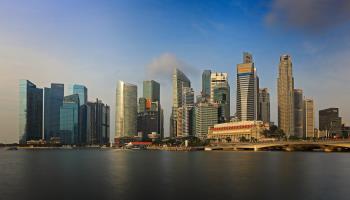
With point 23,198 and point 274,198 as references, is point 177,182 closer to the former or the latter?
Answer: point 274,198

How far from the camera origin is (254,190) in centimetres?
6306

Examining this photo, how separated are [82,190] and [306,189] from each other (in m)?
33.7

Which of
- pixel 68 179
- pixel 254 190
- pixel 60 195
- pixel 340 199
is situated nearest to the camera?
pixel 340 199

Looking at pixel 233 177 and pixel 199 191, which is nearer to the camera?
pixel 199 191

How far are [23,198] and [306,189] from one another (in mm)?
40872

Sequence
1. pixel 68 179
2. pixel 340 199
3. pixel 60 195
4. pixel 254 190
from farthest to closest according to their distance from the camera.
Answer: pixel 68 179
pixel 254 190
pixel 60 195
pixel 340 199

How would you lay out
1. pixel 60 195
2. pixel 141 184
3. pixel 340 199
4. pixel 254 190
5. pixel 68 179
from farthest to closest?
pixel 68 179, pixel 141 184, pixel 254 190, pixel 60 195, pixel 340 199

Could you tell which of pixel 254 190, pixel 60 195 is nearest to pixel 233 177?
pixel 254 190

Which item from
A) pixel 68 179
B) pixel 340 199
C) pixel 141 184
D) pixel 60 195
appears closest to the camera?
pixel 340 199

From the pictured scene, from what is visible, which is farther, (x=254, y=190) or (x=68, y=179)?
(x=68, y=179)

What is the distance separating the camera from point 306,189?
64.4 meters

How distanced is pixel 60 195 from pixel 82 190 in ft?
16.7

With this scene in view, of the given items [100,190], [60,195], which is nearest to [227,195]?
[100,190]

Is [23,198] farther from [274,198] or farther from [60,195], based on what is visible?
[274,198]
